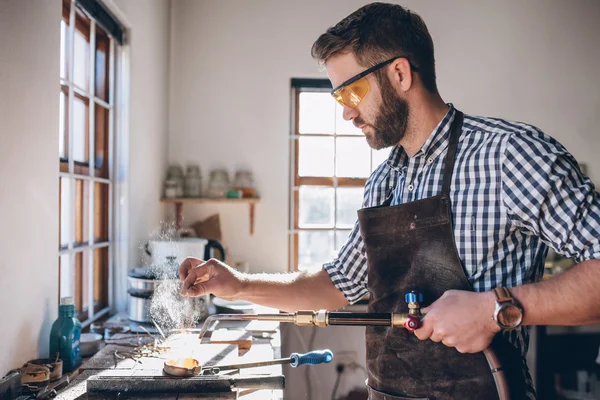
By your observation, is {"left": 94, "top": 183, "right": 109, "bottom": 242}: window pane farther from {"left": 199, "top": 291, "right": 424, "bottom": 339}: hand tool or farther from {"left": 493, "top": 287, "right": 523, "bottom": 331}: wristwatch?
{"left": 493, "top": 287, "right": 523, "bottom": 331}: wristwatch

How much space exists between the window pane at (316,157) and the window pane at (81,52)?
2.11 meters

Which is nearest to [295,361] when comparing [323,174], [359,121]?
[359,121]

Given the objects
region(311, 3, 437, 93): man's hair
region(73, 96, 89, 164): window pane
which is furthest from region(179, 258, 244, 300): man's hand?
region(73, 96, 89, 164): window pane

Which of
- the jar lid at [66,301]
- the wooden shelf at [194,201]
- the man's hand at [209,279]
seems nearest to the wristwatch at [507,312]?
the man's hand at [209,279]

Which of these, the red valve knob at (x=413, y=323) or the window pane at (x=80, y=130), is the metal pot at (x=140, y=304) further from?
the red valve knob at (x=413, y=323)

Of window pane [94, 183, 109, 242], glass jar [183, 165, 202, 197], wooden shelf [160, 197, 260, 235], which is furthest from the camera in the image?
glass jar [183, 165, 202, 197]

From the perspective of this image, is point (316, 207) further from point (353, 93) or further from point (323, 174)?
point (353, 93)

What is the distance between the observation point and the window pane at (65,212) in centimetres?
256

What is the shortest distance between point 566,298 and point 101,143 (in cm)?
263

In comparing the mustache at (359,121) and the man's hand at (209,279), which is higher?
the mustache at (359,121)

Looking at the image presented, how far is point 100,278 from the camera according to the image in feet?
10.2

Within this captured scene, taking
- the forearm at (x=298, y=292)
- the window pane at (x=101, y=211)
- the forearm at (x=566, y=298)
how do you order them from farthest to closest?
the window pane at (x=101, y=211)
the forearm at (x=298, y=292)
the forearm at (x=566, y=298)

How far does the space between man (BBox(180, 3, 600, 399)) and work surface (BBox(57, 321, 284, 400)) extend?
0.29 metres

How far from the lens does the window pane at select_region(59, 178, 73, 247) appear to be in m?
2.56
